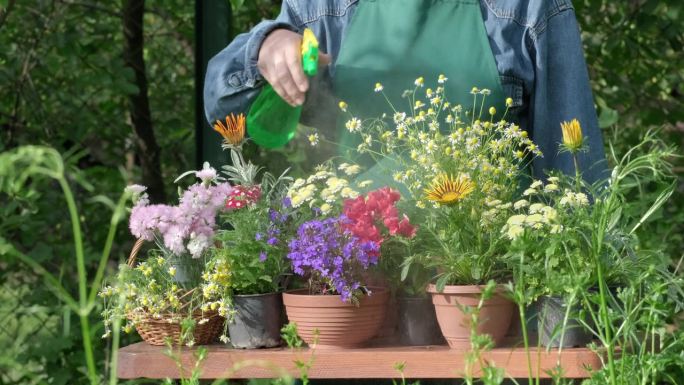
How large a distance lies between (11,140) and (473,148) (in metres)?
2.68

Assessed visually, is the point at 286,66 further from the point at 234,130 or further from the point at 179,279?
the point at 179,279

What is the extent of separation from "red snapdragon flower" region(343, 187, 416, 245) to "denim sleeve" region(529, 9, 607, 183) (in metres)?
0.48

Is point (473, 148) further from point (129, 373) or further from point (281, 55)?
point (129, 373)

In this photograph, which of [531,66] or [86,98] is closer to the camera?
[531,66]

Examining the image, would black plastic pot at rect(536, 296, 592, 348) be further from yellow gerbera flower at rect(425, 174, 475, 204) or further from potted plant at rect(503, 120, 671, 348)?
yellow gerbera flower at rect(425, 174, 475, 204)

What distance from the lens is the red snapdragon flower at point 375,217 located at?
165 centimetres

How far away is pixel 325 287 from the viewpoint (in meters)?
1.67

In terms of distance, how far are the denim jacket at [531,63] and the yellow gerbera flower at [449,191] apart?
1.50 ft

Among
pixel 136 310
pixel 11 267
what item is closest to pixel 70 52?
pixel 11 267

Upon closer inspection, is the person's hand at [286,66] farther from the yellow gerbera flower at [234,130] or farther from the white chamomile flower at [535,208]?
the white chamomile flower at [535,208]

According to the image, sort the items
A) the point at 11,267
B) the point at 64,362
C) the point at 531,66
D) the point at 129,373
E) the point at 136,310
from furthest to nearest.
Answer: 1. the point at 11,267
2. the point at 64,362
3. the point at 531,66
4. the point at 136,310
5. the point at 129,373

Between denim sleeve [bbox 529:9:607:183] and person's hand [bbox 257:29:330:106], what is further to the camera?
denim sleeve [bbox 529:9:607:183]

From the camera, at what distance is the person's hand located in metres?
1.67

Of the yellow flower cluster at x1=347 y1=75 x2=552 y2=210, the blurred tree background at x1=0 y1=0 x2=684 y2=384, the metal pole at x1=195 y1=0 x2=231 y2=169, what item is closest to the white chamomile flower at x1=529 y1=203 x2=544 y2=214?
the yellow flower cluster at x1=347 y1=75 x2=552 y2=210
